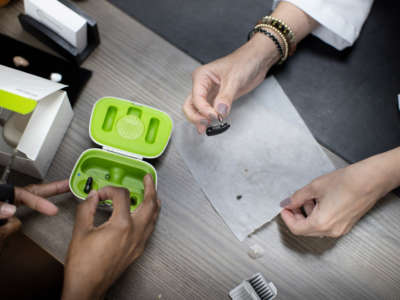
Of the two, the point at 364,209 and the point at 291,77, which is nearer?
the point at 364,209

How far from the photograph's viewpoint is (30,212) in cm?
62

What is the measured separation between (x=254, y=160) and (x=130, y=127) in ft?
0.91

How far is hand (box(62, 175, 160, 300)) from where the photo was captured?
52cm

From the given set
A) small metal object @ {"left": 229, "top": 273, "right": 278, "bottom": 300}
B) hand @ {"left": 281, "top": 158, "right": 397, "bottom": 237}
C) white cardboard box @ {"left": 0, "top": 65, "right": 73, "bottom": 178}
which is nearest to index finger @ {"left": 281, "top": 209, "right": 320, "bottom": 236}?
hand @ {"left": 281, "top": 158, "right": 397, "bottom": 237}

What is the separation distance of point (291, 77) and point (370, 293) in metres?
0.50

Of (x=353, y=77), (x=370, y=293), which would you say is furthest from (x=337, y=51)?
(x=370, y=293)

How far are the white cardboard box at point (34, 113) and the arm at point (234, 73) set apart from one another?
0.84 ft

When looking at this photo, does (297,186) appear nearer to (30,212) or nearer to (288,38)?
(288,38)

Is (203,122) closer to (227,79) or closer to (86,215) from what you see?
(227,79)

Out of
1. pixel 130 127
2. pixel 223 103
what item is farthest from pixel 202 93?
pixel 130 127

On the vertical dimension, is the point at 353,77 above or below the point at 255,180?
above

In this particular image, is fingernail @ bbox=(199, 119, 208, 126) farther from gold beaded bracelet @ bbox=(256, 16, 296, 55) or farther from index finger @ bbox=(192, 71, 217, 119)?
gold beaded bracelet @ bbox=(256, 16, 296, 55)

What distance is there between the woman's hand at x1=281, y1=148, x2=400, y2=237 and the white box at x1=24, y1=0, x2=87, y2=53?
1.80 ft

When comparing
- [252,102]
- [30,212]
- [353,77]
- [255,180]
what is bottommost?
[30,212]
